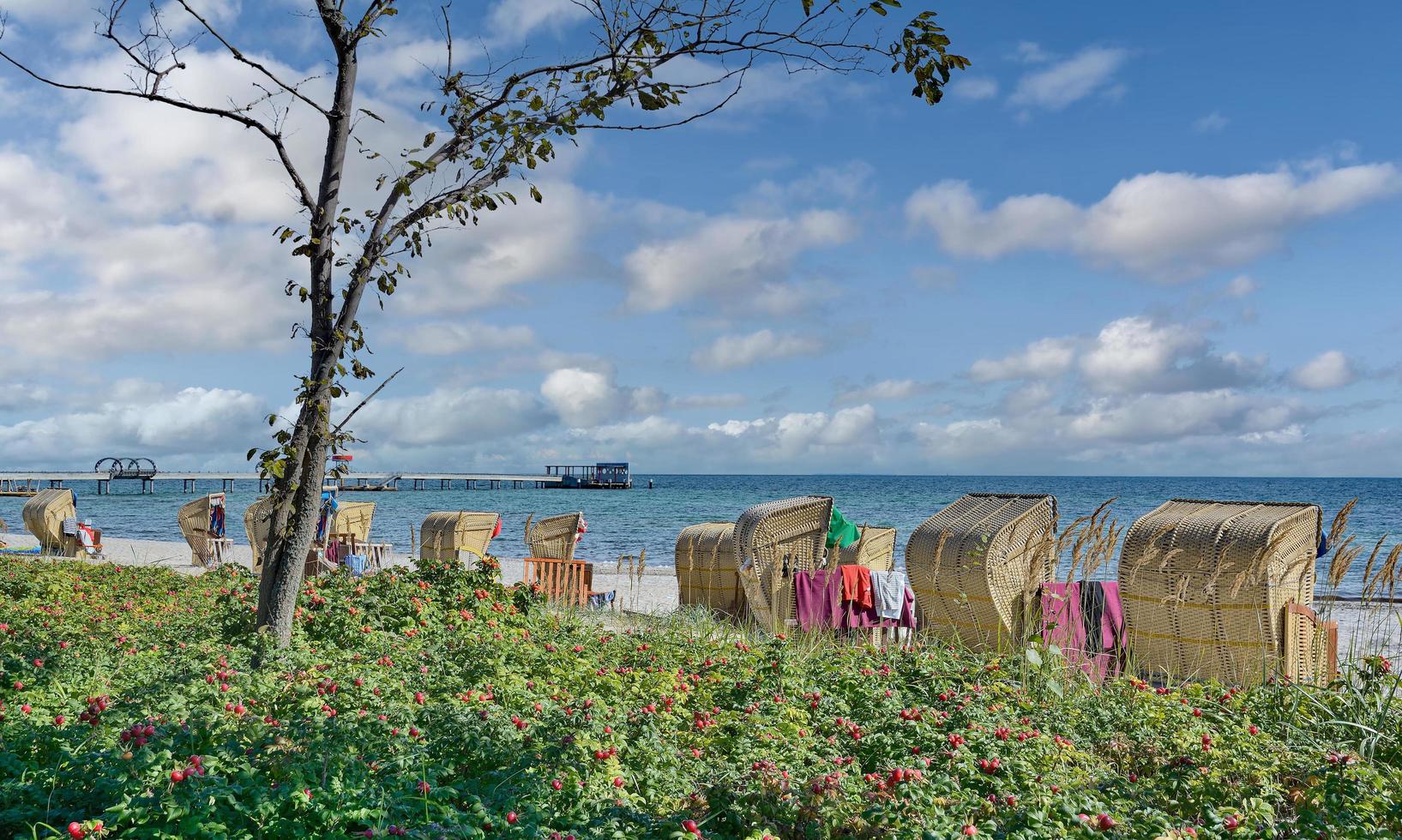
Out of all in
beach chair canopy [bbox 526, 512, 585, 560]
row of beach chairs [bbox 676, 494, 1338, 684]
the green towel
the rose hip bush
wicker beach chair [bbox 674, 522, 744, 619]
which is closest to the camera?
the rose hip bush

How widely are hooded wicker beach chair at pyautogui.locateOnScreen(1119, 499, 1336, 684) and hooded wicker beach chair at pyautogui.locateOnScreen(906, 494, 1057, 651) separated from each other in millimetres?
720

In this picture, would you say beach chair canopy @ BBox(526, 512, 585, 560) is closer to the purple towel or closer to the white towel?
the purple towel

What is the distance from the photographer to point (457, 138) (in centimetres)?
591

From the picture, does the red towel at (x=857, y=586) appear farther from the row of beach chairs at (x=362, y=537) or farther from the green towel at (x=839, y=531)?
the row of beach chairs at (x=362, y=537)

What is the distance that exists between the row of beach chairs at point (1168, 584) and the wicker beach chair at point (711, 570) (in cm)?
250

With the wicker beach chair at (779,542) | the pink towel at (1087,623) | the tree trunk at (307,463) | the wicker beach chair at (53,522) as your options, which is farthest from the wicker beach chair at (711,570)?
the wicker beach chair at (53,522)

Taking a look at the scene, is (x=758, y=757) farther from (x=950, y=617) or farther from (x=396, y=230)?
(x=950, y=617)

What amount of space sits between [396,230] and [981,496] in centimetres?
514

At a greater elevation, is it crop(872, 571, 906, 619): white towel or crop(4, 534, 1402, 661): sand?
crop(872, 571, 906, 619): white towel

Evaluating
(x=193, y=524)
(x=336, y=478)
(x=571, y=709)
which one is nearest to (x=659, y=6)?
(x=336, y=478)

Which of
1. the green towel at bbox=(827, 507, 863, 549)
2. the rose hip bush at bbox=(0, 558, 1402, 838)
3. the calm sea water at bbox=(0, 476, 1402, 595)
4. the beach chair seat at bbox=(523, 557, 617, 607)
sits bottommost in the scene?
the calm sea water at bbox=(0, 476, 1402, 595)

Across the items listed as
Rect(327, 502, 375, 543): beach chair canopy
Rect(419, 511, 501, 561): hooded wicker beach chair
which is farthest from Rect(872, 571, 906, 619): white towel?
Rect(327, 502, 375, 543): beach chair canopy

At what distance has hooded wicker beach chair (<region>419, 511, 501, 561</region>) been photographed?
14539 mm

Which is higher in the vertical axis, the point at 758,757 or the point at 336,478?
the point at 336,478
